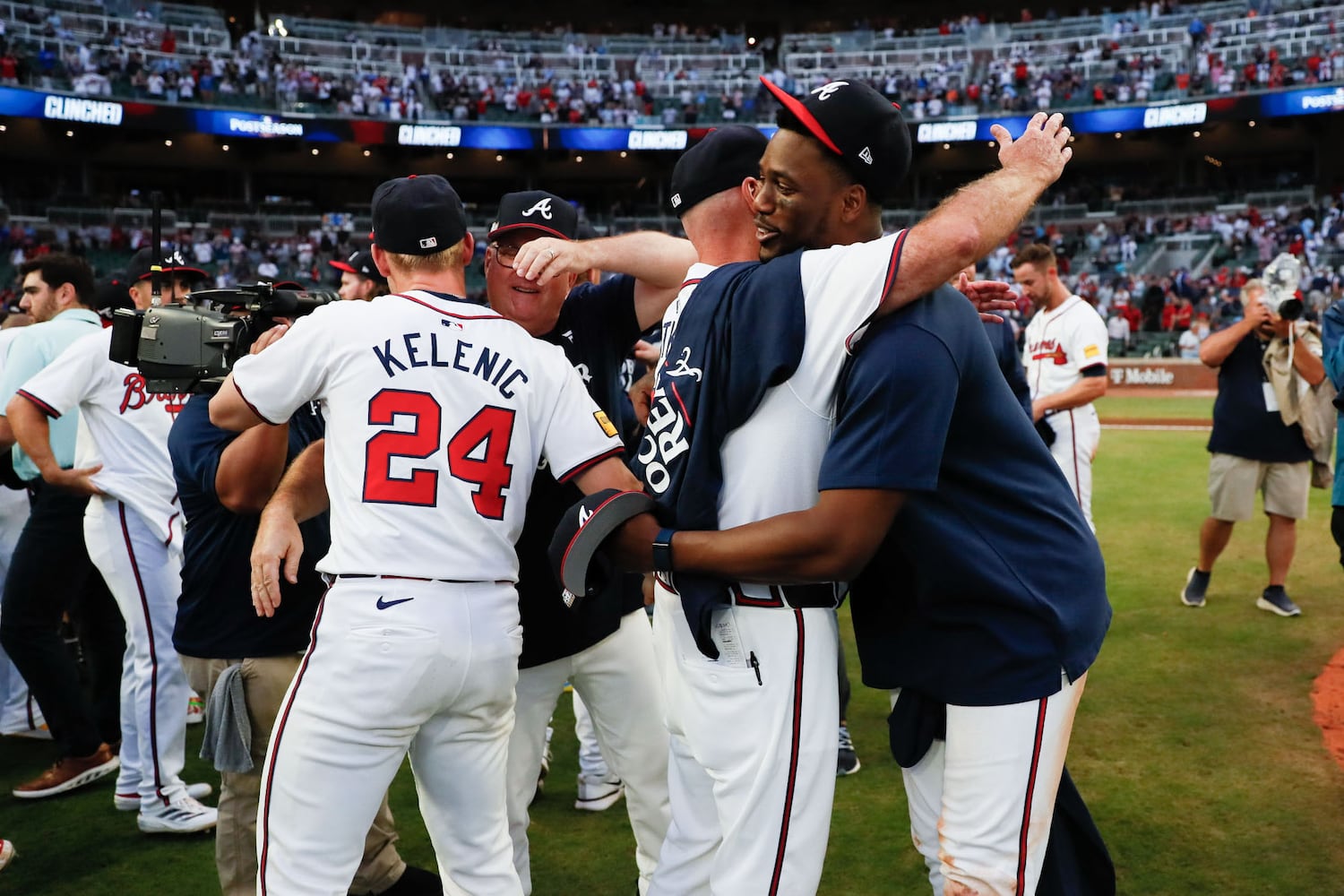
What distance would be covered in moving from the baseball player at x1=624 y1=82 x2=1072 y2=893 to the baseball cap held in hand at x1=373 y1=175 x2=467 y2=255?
2.88 ft

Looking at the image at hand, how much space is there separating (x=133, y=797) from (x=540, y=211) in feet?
9.87

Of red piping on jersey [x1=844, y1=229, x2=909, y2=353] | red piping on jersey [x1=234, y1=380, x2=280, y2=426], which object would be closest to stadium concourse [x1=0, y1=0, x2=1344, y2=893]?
red piping on jersey [x1=234, y1=380, x2=280, y2=426]

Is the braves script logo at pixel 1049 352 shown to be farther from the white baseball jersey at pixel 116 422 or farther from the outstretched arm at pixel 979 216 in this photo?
the white baseball jersey at pixel 116 422

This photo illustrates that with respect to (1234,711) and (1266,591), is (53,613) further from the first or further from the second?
(1266,591)

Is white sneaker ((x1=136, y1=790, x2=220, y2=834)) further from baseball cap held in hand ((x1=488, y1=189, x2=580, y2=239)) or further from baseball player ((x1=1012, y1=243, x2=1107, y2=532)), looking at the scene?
baseball player ((x1=1012, y1=243, x2=1107, y2=532))

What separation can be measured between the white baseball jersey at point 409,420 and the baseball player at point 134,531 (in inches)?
74.9

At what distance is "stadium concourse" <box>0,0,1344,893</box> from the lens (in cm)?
2973

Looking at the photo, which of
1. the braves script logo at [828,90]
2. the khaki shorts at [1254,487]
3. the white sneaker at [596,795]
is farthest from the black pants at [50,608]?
the khaki shorts at [1254,487]

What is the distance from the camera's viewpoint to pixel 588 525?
196cm

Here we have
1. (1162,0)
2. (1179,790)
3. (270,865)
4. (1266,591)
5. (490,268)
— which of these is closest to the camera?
(270,865)

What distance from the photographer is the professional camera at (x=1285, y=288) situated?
5719 millimetres

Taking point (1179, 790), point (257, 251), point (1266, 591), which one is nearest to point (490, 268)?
point (1179, 790)

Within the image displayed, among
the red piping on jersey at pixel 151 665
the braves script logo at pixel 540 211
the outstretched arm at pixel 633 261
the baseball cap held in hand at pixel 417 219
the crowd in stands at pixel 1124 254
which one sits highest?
the crowd in stands at pixel 1124 254

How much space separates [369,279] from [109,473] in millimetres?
1296
